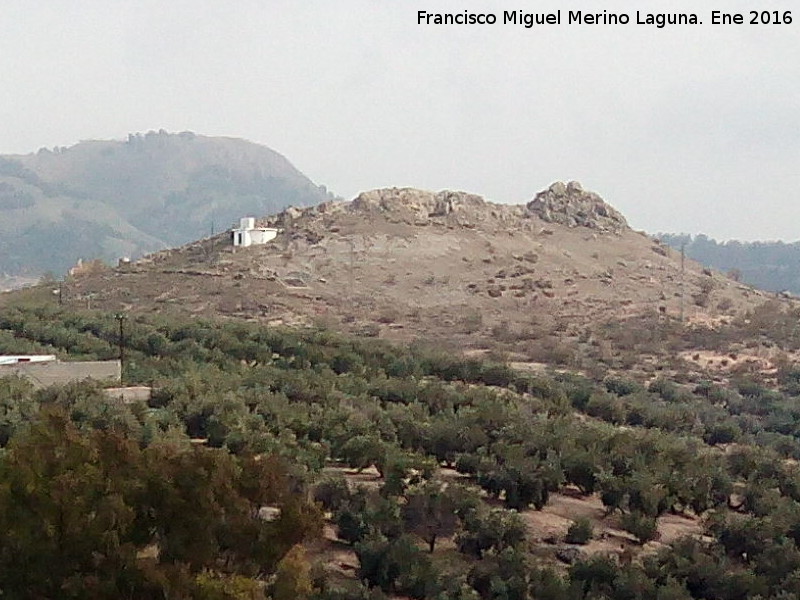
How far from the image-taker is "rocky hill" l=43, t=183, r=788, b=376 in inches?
1850

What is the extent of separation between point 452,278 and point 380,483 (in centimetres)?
4051

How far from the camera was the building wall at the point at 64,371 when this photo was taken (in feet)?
84.2

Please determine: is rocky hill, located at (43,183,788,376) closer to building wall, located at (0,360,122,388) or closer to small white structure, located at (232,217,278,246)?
small white structure, located at (232,217,278,246)

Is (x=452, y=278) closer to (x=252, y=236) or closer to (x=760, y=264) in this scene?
(x=252, y=236)

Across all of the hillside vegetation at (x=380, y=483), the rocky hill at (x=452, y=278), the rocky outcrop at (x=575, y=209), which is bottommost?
the hillside vegetation at (x=380, y=483)

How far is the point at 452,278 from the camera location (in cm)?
5700

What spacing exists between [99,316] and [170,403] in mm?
20174

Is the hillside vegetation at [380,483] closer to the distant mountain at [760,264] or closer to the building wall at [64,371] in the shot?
the building wall at [64,371]

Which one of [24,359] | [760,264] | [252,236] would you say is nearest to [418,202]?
[252,236]

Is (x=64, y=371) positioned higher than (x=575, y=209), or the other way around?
(x=575, y=209)

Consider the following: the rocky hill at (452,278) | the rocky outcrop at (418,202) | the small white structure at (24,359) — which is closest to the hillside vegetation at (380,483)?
the small white structure at (24,359)

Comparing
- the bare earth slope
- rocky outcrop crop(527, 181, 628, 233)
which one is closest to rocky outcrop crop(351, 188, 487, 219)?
the bare earth slope

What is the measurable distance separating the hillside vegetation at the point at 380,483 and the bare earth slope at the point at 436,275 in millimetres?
15191

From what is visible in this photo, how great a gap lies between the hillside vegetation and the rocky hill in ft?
42.9
